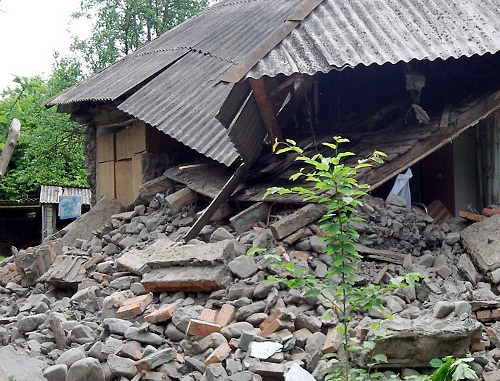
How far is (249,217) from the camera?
684 centimetres

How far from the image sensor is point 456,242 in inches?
255

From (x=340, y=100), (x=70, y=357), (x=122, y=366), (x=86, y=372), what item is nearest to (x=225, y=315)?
(x=122, y=366)

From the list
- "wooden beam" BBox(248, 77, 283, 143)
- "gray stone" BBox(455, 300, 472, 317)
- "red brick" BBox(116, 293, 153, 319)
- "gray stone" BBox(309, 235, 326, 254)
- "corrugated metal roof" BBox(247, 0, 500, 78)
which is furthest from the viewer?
"wooden beam" BBox(248, 77, 283, 143)

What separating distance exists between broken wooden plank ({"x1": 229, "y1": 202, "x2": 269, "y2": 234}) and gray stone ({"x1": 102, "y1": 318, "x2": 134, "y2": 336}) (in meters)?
1.79

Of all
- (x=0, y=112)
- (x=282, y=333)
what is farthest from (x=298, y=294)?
(x=0, y=112)

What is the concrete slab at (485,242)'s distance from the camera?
583cm

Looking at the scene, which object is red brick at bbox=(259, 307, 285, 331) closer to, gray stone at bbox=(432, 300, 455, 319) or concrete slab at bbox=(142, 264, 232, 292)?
concrete slab at bbox=(142, 264, 232, 292)

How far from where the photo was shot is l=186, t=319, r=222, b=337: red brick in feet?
16.3

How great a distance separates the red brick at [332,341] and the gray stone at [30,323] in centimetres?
297

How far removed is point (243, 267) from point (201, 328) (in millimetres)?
836

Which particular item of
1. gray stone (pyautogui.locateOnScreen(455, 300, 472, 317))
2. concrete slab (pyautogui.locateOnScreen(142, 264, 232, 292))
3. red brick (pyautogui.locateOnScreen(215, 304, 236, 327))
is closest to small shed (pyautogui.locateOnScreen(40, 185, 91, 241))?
concrete slab (pyautogui.locateOnScreen(142, 264, 232, 292))

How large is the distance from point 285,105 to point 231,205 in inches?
53.2

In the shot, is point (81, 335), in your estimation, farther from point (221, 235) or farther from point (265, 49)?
point (265, 49)

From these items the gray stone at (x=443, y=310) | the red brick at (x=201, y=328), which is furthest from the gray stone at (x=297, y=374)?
the gray stone at (x=443, y=310)
